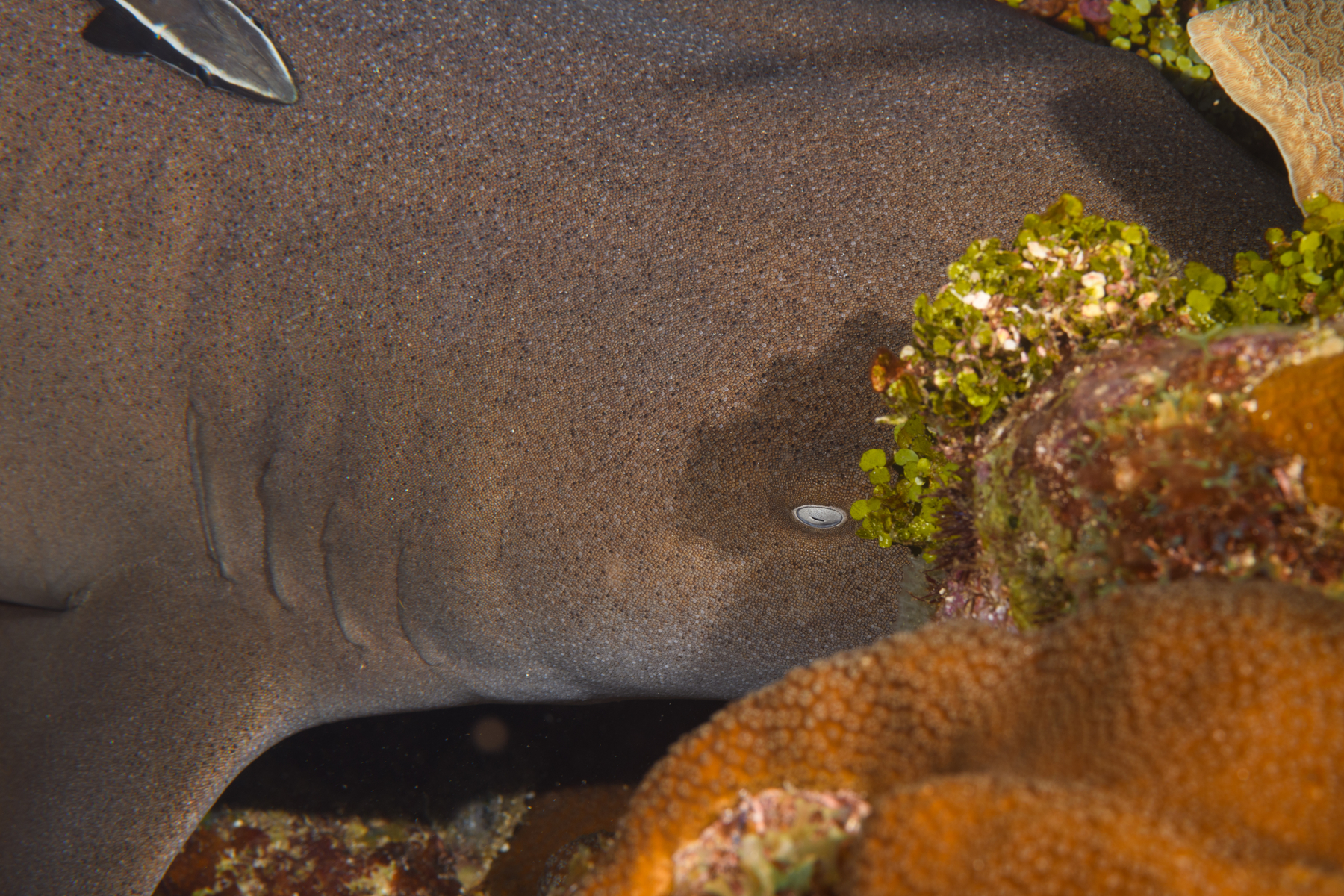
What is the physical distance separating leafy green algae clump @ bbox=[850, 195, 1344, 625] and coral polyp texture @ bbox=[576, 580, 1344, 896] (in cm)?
20

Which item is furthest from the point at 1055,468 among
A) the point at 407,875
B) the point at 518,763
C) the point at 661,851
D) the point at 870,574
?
the point at 407,875

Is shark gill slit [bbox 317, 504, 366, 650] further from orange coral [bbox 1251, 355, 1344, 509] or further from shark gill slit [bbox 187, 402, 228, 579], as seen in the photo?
orange coral [bbox 1251, 355, 1344, 509]

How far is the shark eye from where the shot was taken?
88.5 inches

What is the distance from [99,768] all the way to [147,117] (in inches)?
96.8

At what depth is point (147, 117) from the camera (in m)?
2.57

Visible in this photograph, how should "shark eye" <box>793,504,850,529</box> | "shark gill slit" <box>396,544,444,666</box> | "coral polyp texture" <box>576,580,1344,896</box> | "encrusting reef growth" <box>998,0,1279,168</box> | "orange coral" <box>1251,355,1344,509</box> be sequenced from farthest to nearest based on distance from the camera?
"shark gill slit" <box>396,544,444,666</box>, "encrusting reef growth" <box>998,0,1279,168</box>, "shark eye" <box>793,504,850,529</box>, "orange coral" <box>1251,355,1344,509</box>, "coral polyp texture" <box>576,580,1344,896</box>

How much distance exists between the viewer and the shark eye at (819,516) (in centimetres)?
225

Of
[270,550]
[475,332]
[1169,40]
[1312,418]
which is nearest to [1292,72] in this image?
[1169,40]

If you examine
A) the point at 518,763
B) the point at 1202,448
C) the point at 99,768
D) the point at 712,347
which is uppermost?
the point at 1202,448

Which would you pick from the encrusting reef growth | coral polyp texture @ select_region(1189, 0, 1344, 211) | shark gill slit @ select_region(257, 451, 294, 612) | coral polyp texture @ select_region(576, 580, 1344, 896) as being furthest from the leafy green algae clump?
shark gill slit @ select_region(257, 451, 294, 612)

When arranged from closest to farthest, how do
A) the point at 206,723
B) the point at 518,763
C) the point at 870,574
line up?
1. the point at 870,574
2. the point at 206,723
3. the point at 518,763

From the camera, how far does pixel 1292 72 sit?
201cm

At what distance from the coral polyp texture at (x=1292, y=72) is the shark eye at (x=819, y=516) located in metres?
1.53

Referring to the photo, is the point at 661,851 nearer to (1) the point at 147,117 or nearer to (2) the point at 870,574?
(2) the point at 870,574
